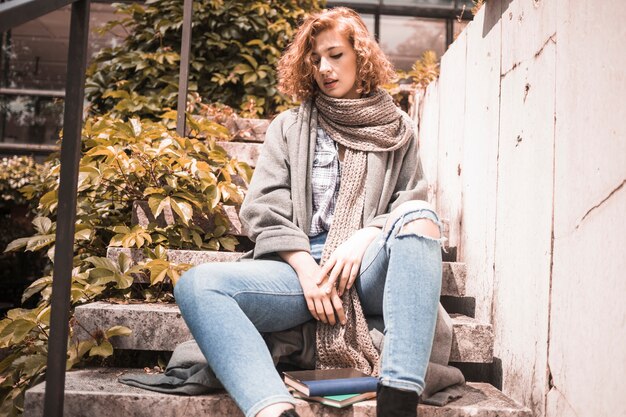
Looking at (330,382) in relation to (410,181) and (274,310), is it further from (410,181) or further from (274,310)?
(410,181)

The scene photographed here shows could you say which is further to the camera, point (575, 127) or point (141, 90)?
point (141, 90)

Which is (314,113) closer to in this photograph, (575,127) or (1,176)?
(575,127)

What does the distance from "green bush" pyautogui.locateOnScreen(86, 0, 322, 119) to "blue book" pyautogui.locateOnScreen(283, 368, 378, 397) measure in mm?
2488

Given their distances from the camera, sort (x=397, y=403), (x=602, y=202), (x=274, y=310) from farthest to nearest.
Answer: (x=274, y=310) → (x=397, y=403) → (x=602, y=202)

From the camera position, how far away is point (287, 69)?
2008 millimetres

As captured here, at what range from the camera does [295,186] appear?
1796 mm

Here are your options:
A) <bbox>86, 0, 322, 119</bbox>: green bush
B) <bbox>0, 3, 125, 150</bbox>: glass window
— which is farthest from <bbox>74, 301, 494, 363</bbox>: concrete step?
<bbox>0, 3, 125, 150</bbox>: glass window

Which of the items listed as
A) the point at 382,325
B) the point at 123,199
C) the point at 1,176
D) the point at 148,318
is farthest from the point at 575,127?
the point at 1,176

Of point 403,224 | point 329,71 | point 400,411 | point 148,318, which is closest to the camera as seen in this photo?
point 400,411

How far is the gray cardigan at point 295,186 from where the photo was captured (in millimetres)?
1702

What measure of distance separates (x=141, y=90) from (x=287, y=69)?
2.02 meters

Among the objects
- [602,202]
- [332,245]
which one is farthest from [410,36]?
[602,202]

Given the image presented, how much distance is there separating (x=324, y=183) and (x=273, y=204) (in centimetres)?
19

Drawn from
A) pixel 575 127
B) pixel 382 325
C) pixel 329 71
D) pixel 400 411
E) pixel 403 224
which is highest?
pixel 329 71
